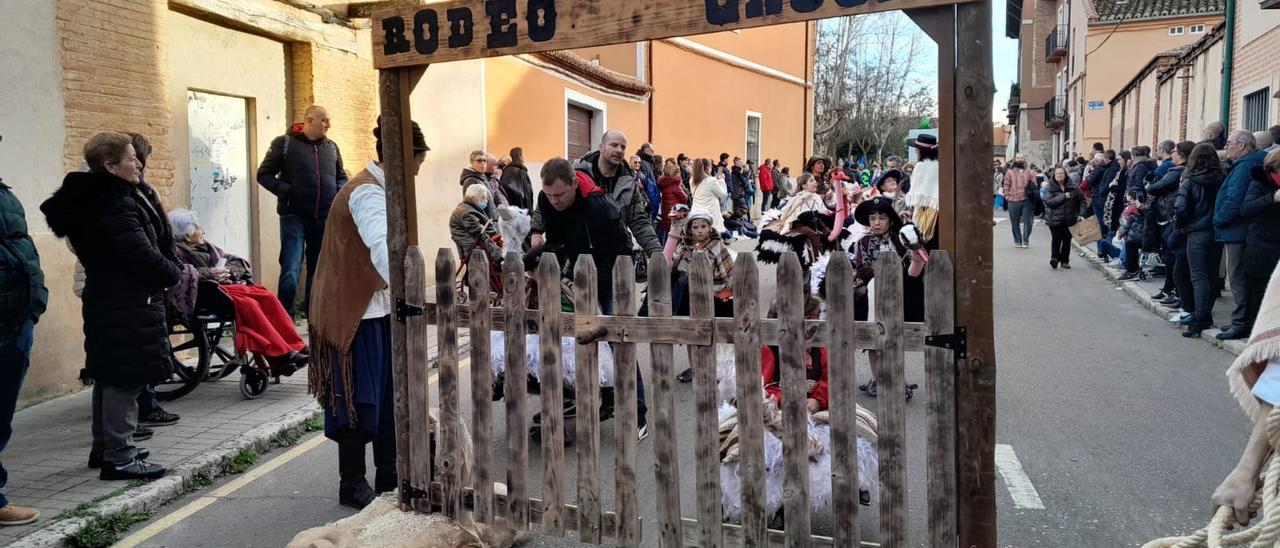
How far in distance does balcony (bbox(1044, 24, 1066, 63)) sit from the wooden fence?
52.1m

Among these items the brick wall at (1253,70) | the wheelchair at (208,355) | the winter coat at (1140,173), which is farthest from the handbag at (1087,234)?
the wheelchair at (208,355)

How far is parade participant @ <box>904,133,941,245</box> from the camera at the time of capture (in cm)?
768

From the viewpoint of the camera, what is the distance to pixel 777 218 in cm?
874

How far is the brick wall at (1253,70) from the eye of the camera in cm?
1512

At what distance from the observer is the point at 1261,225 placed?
8.68 metres

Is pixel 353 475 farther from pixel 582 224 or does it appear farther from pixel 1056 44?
pixel 1056 44

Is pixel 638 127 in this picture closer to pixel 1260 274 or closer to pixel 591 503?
pixel 1260 274

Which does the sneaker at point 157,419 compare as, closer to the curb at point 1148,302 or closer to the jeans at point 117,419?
the jeans at point 117,419

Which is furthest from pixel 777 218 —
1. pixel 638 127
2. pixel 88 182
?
pixel 638 127

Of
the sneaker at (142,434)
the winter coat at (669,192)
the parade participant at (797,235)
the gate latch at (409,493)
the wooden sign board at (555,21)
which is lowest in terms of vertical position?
the sneaker at (142,434)

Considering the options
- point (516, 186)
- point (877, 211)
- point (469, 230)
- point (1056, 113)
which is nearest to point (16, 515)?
point (469, 230)

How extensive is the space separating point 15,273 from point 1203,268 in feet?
32.0

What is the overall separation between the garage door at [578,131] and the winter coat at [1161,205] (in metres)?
10.4

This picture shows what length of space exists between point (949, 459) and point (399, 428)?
2302 millimetres
